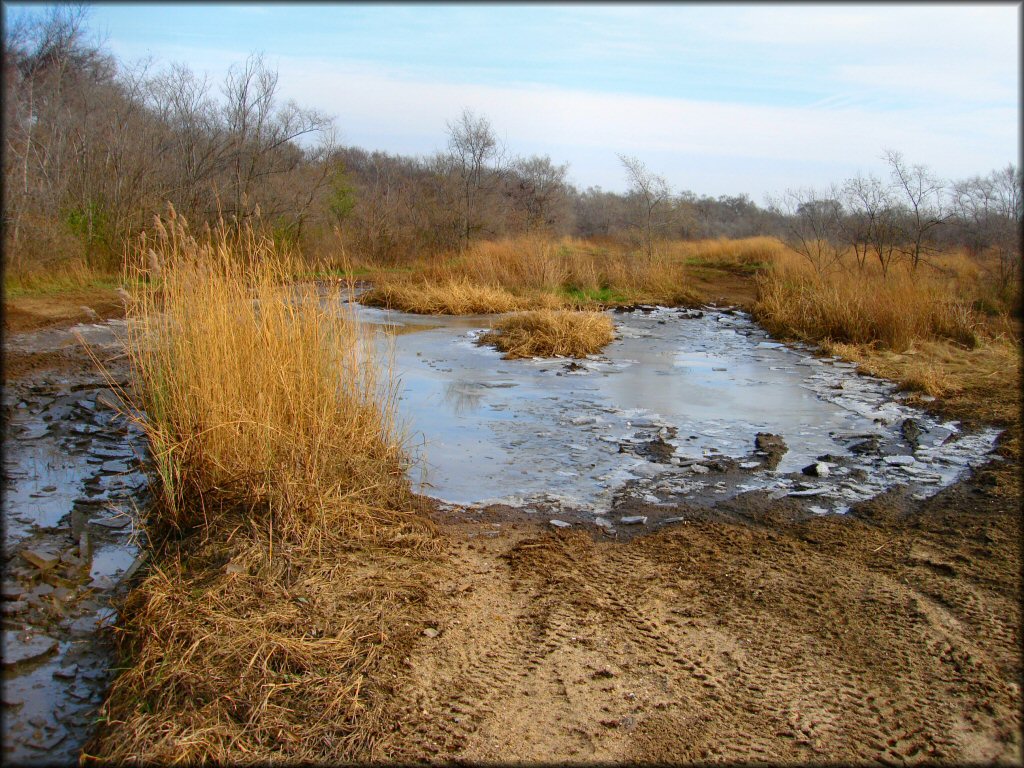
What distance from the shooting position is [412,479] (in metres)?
4.89

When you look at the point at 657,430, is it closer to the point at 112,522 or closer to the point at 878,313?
the point at 112,522

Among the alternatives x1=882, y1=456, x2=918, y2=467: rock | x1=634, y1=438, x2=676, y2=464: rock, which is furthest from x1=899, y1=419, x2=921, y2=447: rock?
x1=634, y1=438, x2=676, y2=464: rock

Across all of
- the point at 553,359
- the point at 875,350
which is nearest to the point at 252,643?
the point at 553,359

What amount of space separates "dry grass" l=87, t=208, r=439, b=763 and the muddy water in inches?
6.5

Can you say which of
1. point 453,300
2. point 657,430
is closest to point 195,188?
point 453,300

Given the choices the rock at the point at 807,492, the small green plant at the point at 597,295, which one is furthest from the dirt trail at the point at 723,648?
the small green plant at the point at 597,295

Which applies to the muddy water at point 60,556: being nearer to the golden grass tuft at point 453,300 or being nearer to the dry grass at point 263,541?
the dry grass at point 263,541

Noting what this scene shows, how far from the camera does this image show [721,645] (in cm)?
285

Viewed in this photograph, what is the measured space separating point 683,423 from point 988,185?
40.2 ft

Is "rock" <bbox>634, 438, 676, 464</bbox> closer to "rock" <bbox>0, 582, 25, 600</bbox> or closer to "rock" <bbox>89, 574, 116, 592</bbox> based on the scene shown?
"rock" <bbox>89, 574, 116, 592</bbox>

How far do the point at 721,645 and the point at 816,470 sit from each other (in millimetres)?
2639

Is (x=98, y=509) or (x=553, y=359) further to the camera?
(x=553, y=359)

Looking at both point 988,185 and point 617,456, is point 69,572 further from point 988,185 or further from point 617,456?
point 988,185

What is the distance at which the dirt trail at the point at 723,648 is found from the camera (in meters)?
2.31
